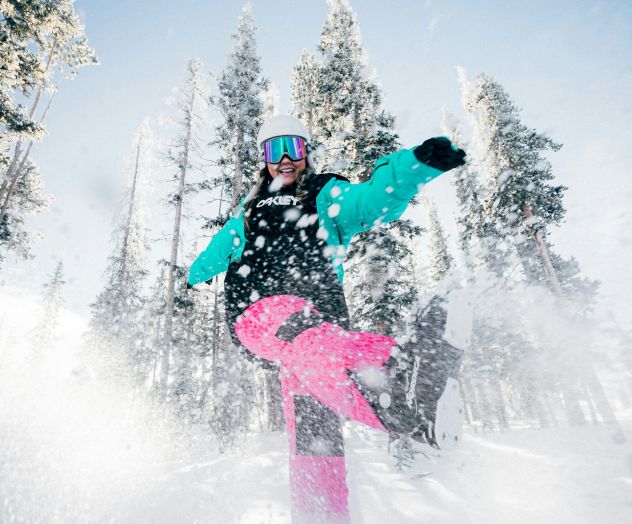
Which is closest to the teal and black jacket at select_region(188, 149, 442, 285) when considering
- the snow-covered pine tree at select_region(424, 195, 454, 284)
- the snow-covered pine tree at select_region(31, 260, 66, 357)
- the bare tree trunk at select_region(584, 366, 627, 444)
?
the bare tree trunk at select_region(584, 366, 627, 444)

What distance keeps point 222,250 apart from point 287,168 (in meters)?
0.75

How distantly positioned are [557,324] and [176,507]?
15543 mm

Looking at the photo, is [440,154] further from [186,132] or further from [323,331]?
[186,132]

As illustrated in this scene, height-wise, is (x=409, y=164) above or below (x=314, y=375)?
above

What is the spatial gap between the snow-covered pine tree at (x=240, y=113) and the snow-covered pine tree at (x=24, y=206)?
28.6 feet

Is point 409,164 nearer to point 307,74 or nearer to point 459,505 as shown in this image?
point 459,505

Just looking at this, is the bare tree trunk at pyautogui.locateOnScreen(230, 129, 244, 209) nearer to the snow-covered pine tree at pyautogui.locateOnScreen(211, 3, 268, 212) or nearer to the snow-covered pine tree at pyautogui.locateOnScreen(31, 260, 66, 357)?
the snow-covered pine tree at pyautogui.locateOnScreen(211, 3, 268, 212)

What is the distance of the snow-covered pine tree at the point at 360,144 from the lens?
29.5ft

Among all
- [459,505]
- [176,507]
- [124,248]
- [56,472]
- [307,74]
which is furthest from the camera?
[124,248]

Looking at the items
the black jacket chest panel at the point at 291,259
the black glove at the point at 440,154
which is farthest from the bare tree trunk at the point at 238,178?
the black glove at the point at 440,154

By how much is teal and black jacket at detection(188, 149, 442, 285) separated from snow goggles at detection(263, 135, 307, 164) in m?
0.43

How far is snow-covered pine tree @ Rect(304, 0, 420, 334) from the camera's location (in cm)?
900

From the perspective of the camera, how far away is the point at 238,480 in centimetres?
373

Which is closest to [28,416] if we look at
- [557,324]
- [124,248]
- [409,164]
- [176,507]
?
[176,507]
